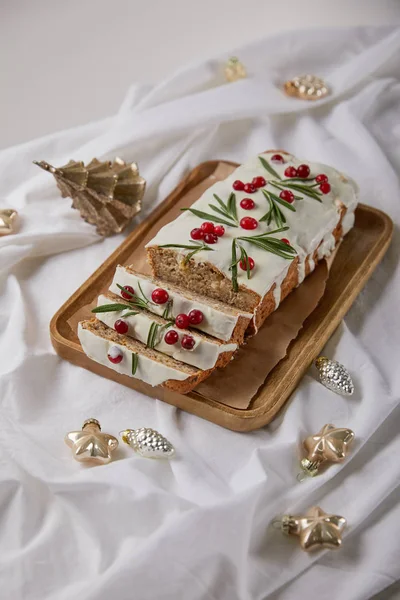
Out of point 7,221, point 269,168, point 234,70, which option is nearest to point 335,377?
point 269,168

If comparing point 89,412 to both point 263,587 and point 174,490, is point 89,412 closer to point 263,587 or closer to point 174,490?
point 174,490

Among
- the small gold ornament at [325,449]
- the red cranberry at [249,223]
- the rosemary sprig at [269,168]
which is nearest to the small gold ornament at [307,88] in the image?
the rosemary sprig at [269,168]

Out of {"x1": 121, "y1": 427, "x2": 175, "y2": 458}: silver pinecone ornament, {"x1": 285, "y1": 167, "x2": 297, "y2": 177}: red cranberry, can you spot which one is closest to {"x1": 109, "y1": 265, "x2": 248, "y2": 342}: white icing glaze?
{"x1": 121, "y1": 427, "x2": 175, "y2": 458}: silver pinecone ornament

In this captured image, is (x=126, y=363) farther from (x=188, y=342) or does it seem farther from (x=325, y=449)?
(x=325, y=449)

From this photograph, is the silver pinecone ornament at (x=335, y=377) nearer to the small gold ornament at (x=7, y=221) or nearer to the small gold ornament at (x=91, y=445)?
the small gold ornament at (x=91, y=445)

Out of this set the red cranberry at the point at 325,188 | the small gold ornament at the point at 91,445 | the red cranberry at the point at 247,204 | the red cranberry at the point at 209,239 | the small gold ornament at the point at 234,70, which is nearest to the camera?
the small gold ornament at the point at 91,445

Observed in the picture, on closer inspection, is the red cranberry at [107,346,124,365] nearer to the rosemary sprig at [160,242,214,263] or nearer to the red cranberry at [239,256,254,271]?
the rosemary sprig at [160,242,214,263]
